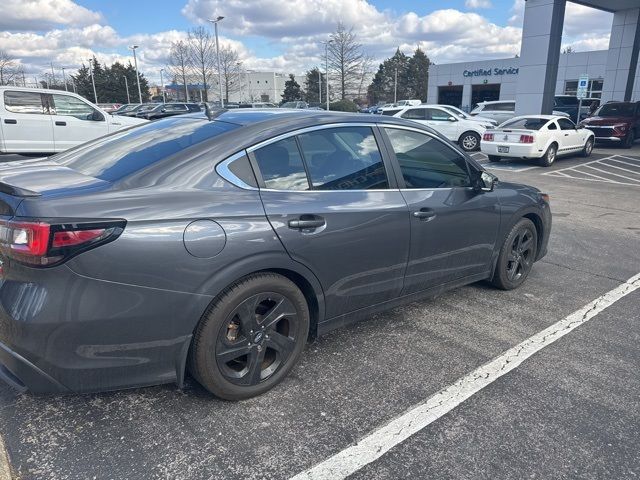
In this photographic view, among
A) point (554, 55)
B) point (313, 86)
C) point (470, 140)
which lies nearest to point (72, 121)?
point (470, 140)

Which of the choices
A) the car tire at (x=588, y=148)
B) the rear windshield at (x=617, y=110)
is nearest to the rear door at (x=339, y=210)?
the car tire at (x=588, y=148)

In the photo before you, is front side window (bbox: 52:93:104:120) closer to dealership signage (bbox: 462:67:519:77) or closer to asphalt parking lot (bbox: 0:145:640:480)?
asphalt parking lot (bbox: 0:145:640:480)

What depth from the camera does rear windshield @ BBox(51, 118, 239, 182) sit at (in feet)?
8.95

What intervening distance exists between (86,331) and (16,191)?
2.59 ft

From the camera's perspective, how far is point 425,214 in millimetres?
3430

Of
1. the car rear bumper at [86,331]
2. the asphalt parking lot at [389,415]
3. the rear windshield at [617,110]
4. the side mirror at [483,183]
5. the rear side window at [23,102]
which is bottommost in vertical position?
the asphalt parking lot at [389,415]

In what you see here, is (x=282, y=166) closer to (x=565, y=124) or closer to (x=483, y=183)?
(x=483, y=183)

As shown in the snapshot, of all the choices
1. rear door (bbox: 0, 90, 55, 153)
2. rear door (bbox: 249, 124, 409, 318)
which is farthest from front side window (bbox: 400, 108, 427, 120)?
rear door (bbox: 249, 124, 409, 318)

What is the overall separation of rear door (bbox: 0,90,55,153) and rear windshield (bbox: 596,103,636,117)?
19275mm

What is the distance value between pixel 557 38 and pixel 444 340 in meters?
18.2

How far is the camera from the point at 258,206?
265 centimetres

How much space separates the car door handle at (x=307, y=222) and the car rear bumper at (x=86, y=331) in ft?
2.12

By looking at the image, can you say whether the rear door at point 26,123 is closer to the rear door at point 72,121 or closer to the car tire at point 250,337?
the rear door at point 72,121

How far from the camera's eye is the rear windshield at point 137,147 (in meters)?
2.73
